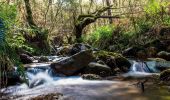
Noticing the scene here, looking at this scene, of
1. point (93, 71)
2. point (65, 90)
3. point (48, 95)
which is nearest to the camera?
point (48, 95)

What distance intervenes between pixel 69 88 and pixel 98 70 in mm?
2614

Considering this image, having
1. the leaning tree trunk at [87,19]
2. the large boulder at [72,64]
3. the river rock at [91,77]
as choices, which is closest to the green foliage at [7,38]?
the river rock at [91,77]

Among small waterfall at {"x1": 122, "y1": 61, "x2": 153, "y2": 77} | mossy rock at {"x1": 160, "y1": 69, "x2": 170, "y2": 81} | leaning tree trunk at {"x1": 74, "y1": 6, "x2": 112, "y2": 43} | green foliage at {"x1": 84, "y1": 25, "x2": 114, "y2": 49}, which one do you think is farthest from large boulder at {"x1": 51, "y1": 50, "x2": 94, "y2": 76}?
leaning tree trunk at {"x1": 74, "y1": 6, "x2": 112, "y2": 43}

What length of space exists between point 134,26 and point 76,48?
3940mm

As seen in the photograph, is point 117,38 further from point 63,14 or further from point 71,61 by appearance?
point 63,14

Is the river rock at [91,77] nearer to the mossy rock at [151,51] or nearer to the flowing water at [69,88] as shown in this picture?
the flowing water at [69,88]

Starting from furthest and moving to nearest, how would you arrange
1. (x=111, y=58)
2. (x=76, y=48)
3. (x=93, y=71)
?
(x=76, y=48) < (x=111, y=58) < (x=93, y=71)

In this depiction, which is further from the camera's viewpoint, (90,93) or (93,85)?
(93,85)

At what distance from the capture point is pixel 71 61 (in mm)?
11180

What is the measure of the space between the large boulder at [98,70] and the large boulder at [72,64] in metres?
0.23

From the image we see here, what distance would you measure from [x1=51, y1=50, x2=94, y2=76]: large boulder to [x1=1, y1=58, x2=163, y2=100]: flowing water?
256 mm

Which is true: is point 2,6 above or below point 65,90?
above

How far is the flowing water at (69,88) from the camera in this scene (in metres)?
7.21

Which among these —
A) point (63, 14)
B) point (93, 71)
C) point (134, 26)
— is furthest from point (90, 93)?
point (63, 14)
